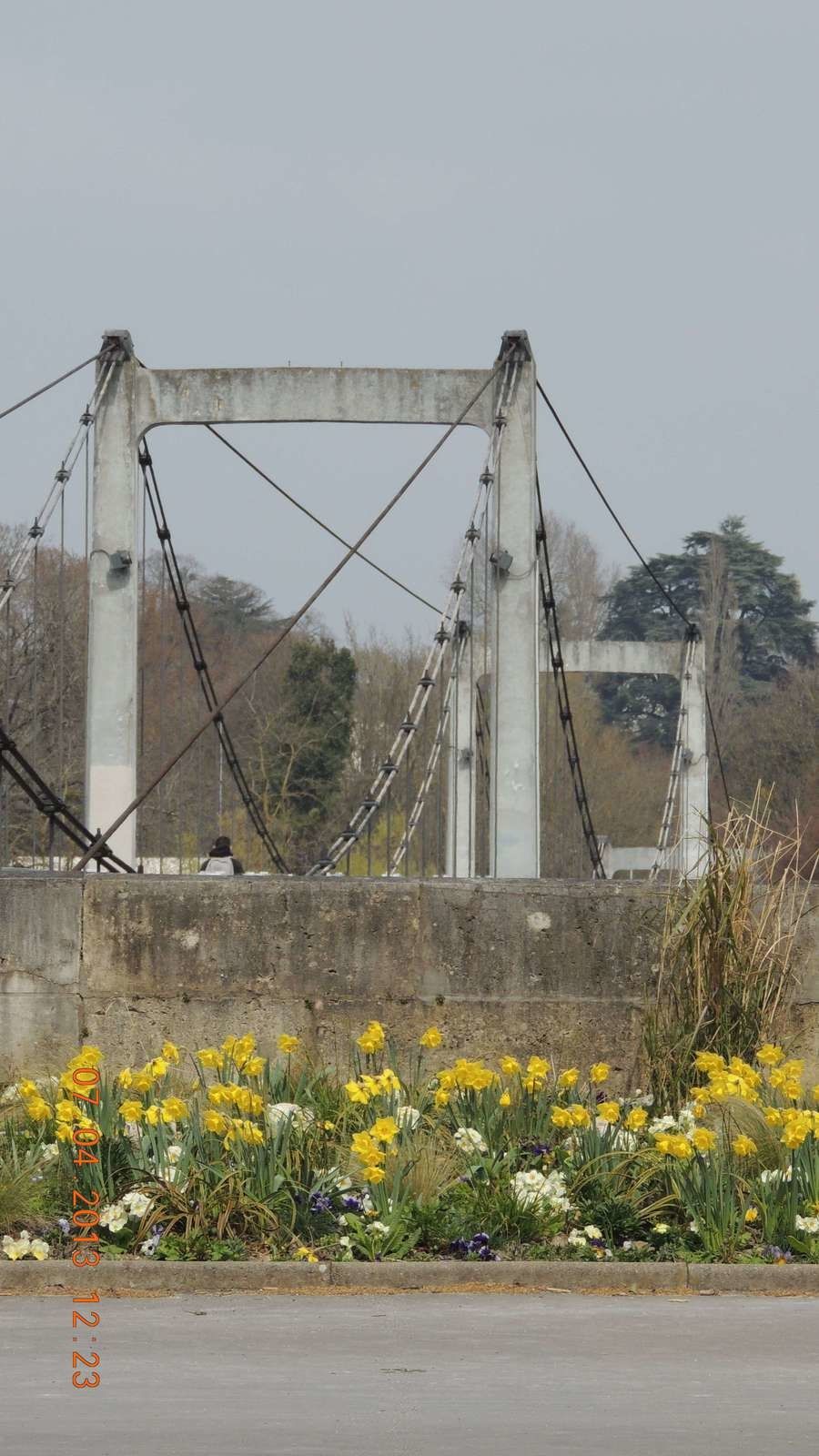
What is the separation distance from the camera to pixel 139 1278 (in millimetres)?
7031

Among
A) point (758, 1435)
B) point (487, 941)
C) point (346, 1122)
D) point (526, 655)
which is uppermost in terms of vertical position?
point (526, 655)

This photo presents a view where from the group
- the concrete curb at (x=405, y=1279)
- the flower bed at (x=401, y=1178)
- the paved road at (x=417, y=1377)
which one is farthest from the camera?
the flower bed at (x=401, y=1178)

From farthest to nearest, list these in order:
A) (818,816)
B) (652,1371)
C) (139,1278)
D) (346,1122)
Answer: (818,816)
(346,1122)
(139,1278)
(652,1371)

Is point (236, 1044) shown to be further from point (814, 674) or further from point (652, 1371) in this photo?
point (814, 674)

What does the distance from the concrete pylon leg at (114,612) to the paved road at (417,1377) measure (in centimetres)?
771

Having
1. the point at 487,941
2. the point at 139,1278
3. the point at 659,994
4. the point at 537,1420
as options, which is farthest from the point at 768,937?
the point at 537,1420

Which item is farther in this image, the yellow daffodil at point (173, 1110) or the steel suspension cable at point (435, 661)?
the steel suspension cable at point (435, 661)

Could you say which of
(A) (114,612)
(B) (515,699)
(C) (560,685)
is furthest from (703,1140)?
(C) (560,685)

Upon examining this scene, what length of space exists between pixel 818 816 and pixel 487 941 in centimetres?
3723

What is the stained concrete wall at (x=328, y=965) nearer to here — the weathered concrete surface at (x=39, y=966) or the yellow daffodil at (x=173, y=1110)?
the weathered concrete surface at (x=39, y=966)

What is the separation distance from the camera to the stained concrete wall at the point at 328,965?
960cm
